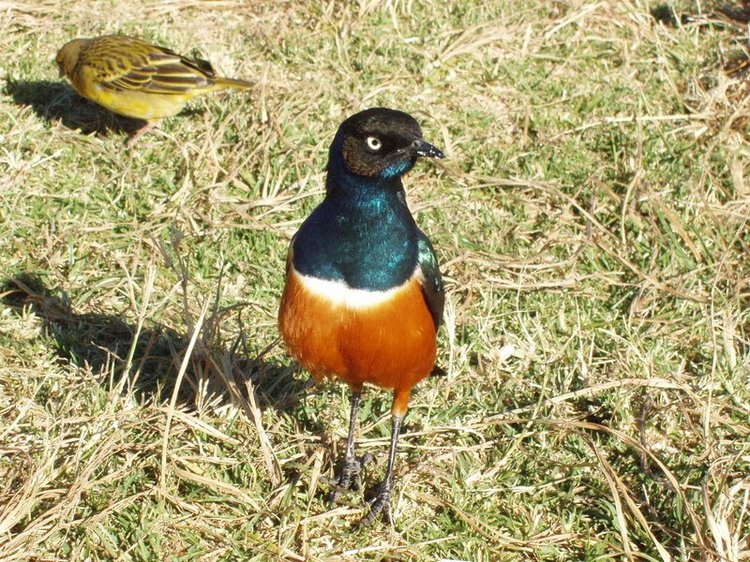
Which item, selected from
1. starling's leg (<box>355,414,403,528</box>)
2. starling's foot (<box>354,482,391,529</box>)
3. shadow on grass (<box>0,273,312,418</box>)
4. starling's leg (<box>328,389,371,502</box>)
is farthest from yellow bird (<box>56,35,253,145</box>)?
starling's foot (<box>354,482,391,529</box>)

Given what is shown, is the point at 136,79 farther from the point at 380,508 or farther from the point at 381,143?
the point at 380,508

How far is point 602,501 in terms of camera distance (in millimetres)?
4340

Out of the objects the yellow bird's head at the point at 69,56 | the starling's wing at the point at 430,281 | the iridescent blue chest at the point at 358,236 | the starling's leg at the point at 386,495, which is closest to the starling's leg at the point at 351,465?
the starling's leg at the point at 386,495

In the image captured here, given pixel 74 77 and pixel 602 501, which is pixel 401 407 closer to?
pixel 602 501

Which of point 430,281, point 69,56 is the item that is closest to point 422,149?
point 430,281

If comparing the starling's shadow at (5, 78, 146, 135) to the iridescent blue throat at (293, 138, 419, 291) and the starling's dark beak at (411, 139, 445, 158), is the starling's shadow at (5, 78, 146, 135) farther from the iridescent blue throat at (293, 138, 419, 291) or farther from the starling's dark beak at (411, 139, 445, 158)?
the starling's dark beak at (411, 139, 445, 158)

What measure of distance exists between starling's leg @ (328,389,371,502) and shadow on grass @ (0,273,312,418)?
328 mm

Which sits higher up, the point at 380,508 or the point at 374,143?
the point at 374,143

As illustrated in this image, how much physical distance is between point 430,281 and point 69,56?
12.1 ft

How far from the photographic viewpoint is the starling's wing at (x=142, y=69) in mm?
6594

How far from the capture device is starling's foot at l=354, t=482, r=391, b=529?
4258 mm

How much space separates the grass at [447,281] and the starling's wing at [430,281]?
0.71 meters

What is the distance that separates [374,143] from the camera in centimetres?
380

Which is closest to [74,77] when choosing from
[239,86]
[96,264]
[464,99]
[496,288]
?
[239,86]
